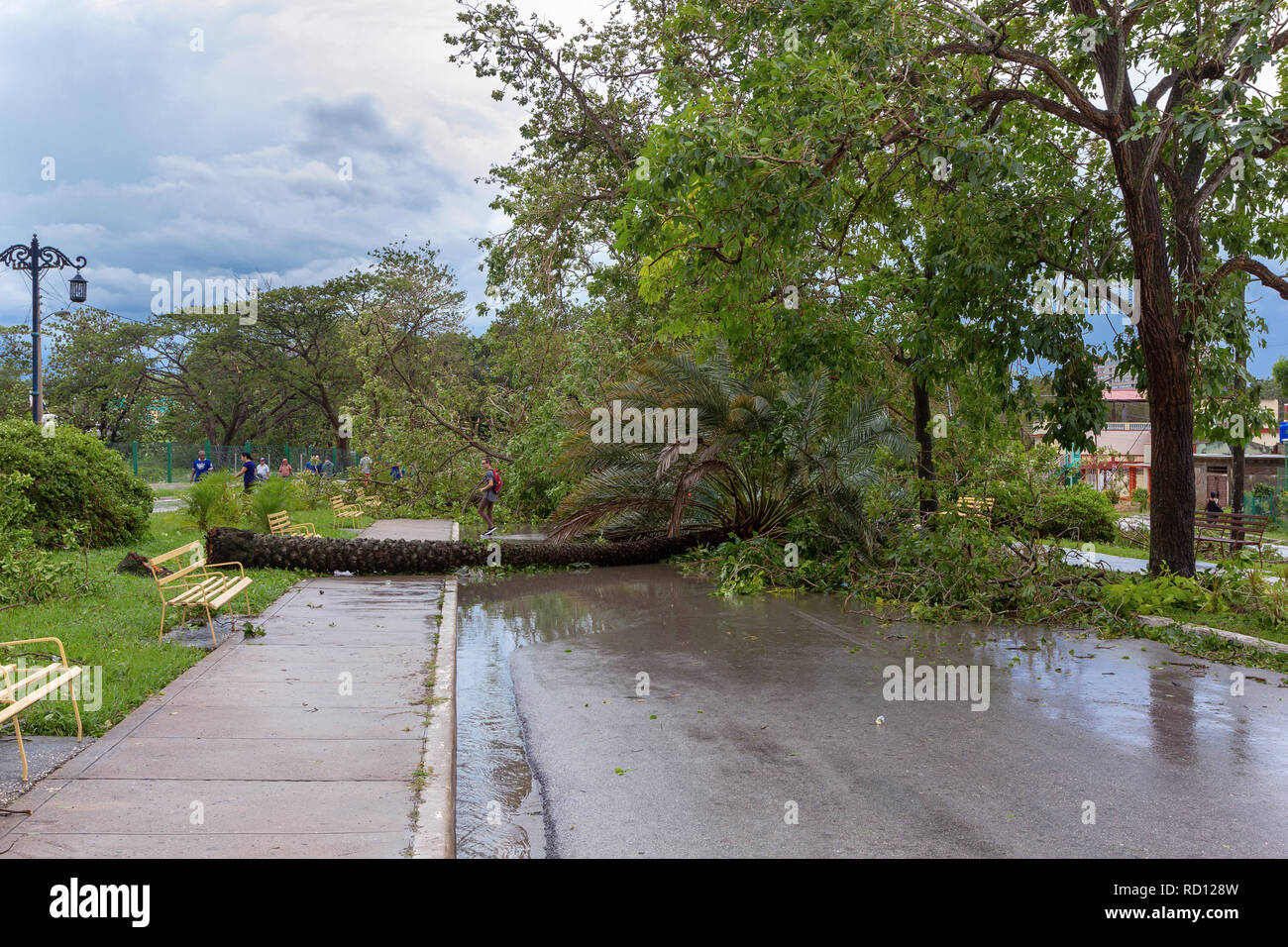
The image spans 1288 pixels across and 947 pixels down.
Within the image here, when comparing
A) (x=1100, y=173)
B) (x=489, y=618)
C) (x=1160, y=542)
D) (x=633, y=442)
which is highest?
(x=1100, y=173)

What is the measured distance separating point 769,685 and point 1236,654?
4414 millimetres

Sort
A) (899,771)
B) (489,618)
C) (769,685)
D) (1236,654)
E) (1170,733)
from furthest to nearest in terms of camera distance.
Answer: (489,618) < (1236,654) < (769,685) < (1170,733) < (899,771)

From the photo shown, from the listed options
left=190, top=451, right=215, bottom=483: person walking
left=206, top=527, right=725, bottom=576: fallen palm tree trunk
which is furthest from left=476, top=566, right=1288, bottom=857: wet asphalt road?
left=190, top=451, right=215, bottom=483: person walking

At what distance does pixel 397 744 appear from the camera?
5379 millimetres

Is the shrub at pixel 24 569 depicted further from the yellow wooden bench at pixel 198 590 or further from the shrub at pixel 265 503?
the shrub at pixel 265 503

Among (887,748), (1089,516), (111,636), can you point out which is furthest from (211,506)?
(1089,516)

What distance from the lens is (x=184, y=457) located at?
44125 millimetres

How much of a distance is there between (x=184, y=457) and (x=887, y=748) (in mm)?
44684

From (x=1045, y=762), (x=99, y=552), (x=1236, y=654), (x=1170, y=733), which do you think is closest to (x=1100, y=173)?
(x=1236, y=654)

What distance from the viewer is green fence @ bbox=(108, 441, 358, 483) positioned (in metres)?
42.1

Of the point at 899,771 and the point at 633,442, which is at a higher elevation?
the point at 633,442

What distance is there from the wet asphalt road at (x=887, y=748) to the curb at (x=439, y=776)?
0.49 m

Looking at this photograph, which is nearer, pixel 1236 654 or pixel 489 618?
pixel 1236 654
